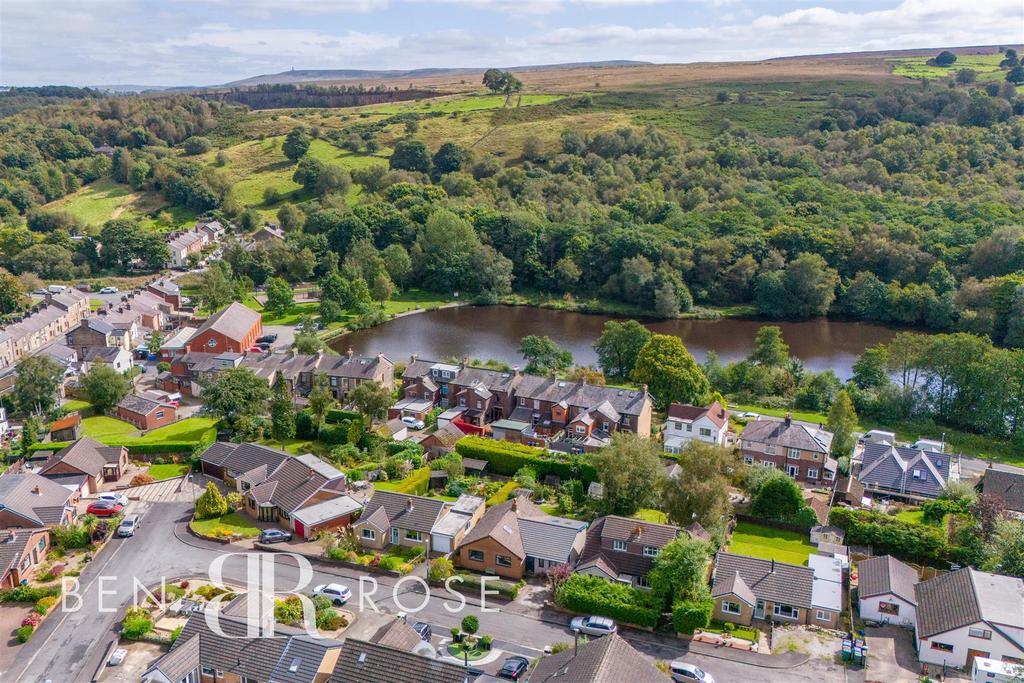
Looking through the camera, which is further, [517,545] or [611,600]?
[517,545]

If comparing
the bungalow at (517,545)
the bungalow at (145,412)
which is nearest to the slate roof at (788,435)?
the bungalow at (517,545)

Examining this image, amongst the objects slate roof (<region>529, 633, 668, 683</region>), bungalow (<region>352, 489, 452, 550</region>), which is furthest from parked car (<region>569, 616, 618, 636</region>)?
bungalow (<region>352, 489, 452, 550</region>)

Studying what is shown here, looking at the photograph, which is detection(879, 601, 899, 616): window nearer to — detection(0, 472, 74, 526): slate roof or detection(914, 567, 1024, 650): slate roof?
detection(914, 567, 1024, 650): slate roof

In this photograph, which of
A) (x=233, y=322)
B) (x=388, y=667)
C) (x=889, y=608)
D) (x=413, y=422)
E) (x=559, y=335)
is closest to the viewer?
(x=388, y=667)

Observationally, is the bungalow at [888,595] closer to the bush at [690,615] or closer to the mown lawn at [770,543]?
the mown lawn at [770,543]

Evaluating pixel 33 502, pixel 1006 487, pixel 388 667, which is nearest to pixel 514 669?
pixel 388 667

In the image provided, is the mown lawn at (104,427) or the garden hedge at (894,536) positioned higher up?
the mown lawn at (104,427)

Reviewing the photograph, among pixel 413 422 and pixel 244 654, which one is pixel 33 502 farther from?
pixel 413 422
